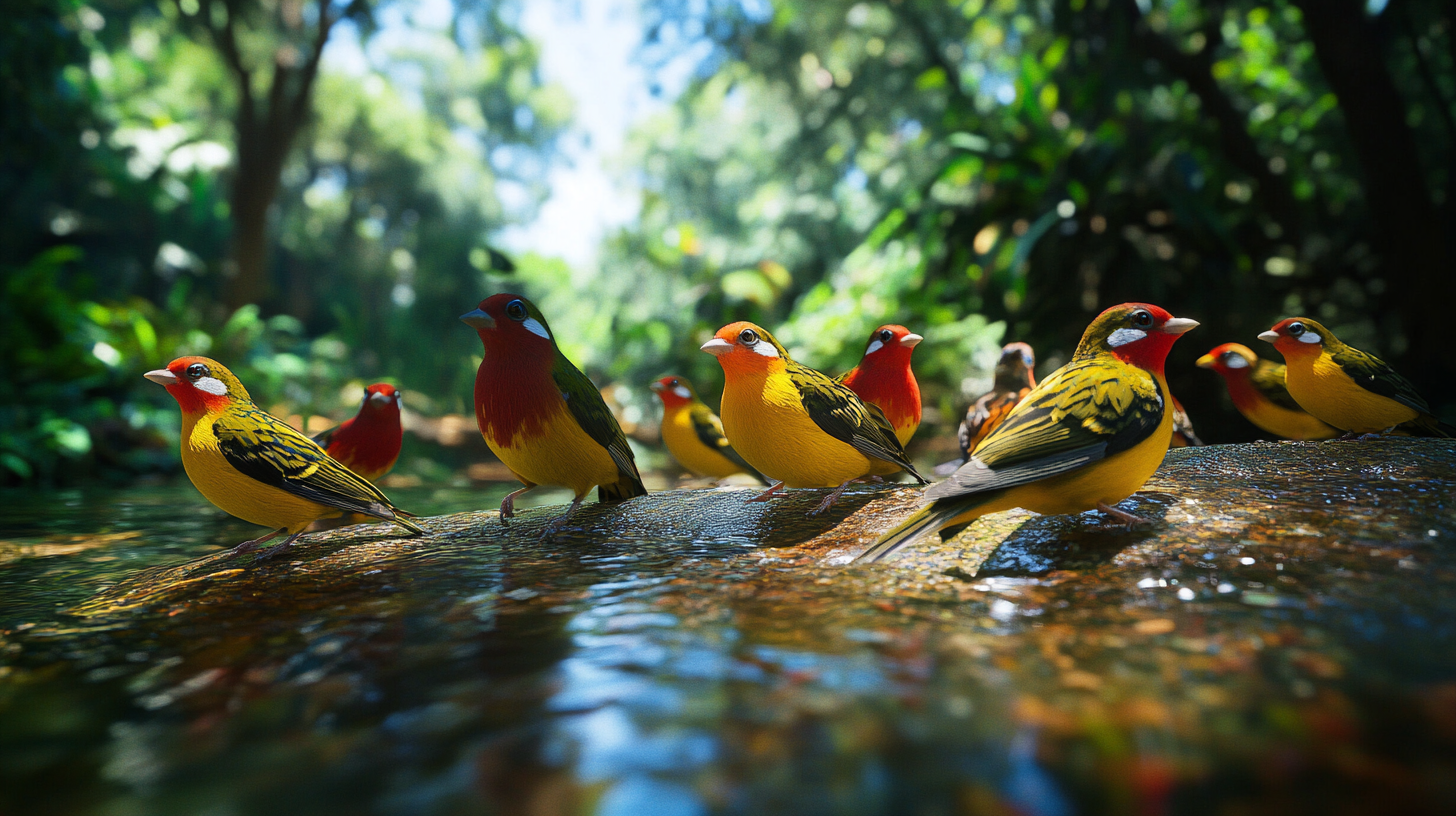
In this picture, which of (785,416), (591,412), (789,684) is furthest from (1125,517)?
(591,412)

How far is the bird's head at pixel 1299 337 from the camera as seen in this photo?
340 cm

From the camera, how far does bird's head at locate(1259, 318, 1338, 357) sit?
340 centimetres

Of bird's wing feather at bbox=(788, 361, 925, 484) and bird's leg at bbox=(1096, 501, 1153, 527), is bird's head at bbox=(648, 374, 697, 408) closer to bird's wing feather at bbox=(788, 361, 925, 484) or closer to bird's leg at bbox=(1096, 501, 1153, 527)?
bird's wing feather at bbox=(788, 361, 925, 484)

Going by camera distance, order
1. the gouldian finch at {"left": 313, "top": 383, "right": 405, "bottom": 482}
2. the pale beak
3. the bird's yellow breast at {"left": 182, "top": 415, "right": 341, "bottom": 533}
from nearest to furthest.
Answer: the bird's yellow breast at {"left": 182, "top": 415, "right": 341, "bottom": 533} < the pale beak < the gouldian finch at {"left": 313, "top": 383, "right": 405, "bottom": 482}

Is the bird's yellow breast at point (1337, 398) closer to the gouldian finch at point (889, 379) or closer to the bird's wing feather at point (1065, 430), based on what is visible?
the bird's wing feather at point (1065, 430)

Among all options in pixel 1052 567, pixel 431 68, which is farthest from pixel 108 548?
pixel 431 68

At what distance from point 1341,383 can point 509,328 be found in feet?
11.7

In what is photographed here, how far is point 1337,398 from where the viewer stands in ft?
11.2

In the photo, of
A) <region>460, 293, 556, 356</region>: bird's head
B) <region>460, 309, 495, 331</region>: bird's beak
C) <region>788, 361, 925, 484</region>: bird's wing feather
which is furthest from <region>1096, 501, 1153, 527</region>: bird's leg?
<region>460, 309, 495, 331</region>: bird's beak

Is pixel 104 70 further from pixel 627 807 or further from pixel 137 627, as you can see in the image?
pixel 627 807

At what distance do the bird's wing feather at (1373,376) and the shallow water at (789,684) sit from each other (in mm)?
1047

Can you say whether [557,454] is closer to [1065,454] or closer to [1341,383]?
[1065,454]

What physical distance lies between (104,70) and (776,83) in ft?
48.3

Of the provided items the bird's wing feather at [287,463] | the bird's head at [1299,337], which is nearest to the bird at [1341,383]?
the bird's head at [1299,337]
